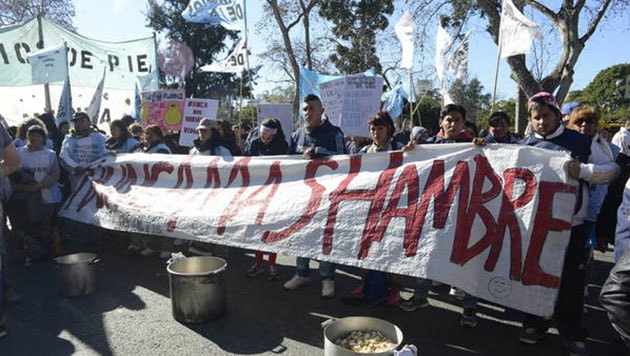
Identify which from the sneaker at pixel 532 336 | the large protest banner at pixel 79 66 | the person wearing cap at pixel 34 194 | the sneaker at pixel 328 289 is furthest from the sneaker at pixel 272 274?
the large protest banner at pixel 79 66

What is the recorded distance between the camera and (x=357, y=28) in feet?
82.0

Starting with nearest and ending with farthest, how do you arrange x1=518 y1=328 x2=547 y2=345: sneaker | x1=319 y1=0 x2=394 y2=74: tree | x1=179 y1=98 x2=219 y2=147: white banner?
1. x1=518 y1=328 x2=547 y2=345: sneaker
2. x1=179 y1=98 x2=219 y2=147: white banner
3. x1=319 y1=0 x2=394 y2=74: tree

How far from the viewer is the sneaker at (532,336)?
3414 mm

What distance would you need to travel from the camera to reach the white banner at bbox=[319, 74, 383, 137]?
625 cm

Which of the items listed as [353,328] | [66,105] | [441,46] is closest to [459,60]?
[441,46]

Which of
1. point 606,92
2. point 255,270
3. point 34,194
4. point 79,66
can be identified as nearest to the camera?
point 255,270

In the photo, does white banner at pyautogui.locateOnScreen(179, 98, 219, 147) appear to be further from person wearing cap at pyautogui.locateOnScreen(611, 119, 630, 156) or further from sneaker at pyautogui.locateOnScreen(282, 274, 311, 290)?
person wearing cap at pyautogui.locateOnScreen(611, 119, 630, 156)

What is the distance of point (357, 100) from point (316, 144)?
2098 millimetres

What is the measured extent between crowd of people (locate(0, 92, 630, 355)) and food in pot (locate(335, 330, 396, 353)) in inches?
46.0

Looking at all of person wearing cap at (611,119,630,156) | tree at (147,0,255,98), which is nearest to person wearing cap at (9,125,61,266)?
person wearing cap at (611,119,630,156)

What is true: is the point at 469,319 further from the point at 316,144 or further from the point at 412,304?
the point at 316,144

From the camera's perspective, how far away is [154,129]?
6094 mm

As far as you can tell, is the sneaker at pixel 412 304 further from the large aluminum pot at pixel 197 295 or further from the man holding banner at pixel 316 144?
the large aluminum pot at pixel 197 295

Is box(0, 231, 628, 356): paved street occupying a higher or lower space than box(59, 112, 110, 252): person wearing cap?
lower
